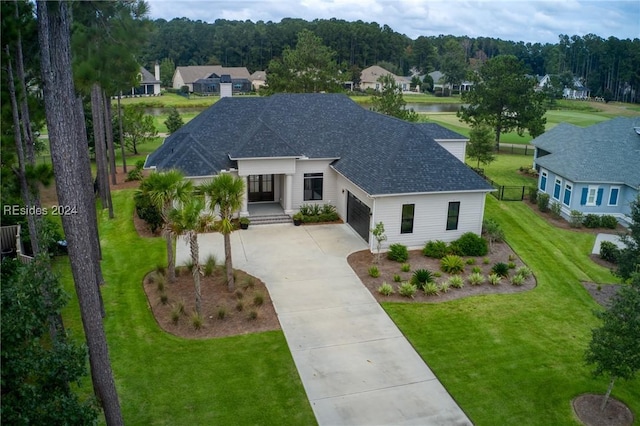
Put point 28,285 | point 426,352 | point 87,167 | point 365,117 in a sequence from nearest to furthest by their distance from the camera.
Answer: point 28,285, point 426,352, point 87,167, point 365,117

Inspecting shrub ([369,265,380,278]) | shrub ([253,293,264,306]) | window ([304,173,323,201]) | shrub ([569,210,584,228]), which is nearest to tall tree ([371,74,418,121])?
window ([304,173,323,201])

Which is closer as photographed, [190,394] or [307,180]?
[190,394]

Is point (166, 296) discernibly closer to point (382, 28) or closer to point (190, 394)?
point (190, 394)

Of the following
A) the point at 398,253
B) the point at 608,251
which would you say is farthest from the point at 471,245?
the point at 608,251

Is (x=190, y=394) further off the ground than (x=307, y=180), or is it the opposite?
(x=307, y=180)

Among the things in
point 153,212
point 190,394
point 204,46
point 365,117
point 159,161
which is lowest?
point 190,394

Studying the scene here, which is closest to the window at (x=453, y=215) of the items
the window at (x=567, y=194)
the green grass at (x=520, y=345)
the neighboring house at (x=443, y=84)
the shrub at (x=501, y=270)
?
the shrub at (x=501, y=270)

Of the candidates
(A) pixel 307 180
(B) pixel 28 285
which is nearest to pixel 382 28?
(A) pixel 307 180

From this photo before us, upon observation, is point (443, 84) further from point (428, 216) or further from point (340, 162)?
point (428, 216)

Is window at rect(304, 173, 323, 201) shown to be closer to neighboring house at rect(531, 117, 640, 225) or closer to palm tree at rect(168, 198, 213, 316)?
palm tree at rect(168, 198, 213, 316)
